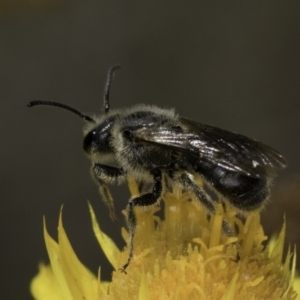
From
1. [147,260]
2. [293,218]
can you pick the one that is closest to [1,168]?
[293,218]

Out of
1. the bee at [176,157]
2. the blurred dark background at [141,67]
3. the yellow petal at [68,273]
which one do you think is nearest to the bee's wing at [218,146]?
the bee at [176,157]

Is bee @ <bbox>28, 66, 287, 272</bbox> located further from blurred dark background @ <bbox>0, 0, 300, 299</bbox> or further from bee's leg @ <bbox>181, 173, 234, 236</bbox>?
blurred dark background @ <bbox>0, 0, 300, 299</bbox>

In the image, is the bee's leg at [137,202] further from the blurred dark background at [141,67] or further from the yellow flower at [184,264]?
the blurred dark background at [141,67]

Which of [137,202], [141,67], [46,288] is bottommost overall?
[46,288]

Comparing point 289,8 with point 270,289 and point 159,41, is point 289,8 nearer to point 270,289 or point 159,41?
point 159,41

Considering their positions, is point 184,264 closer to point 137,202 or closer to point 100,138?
point 137,202

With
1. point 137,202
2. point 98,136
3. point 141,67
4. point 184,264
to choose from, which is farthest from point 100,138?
point 141,67

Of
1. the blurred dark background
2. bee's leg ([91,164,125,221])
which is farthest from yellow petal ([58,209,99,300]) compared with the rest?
the blurred dark background

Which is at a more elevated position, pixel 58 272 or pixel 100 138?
pixel 100 138

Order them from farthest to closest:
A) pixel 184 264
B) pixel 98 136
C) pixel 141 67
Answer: pixel 141 67 < pixel 98 136 < pixel 184 264
